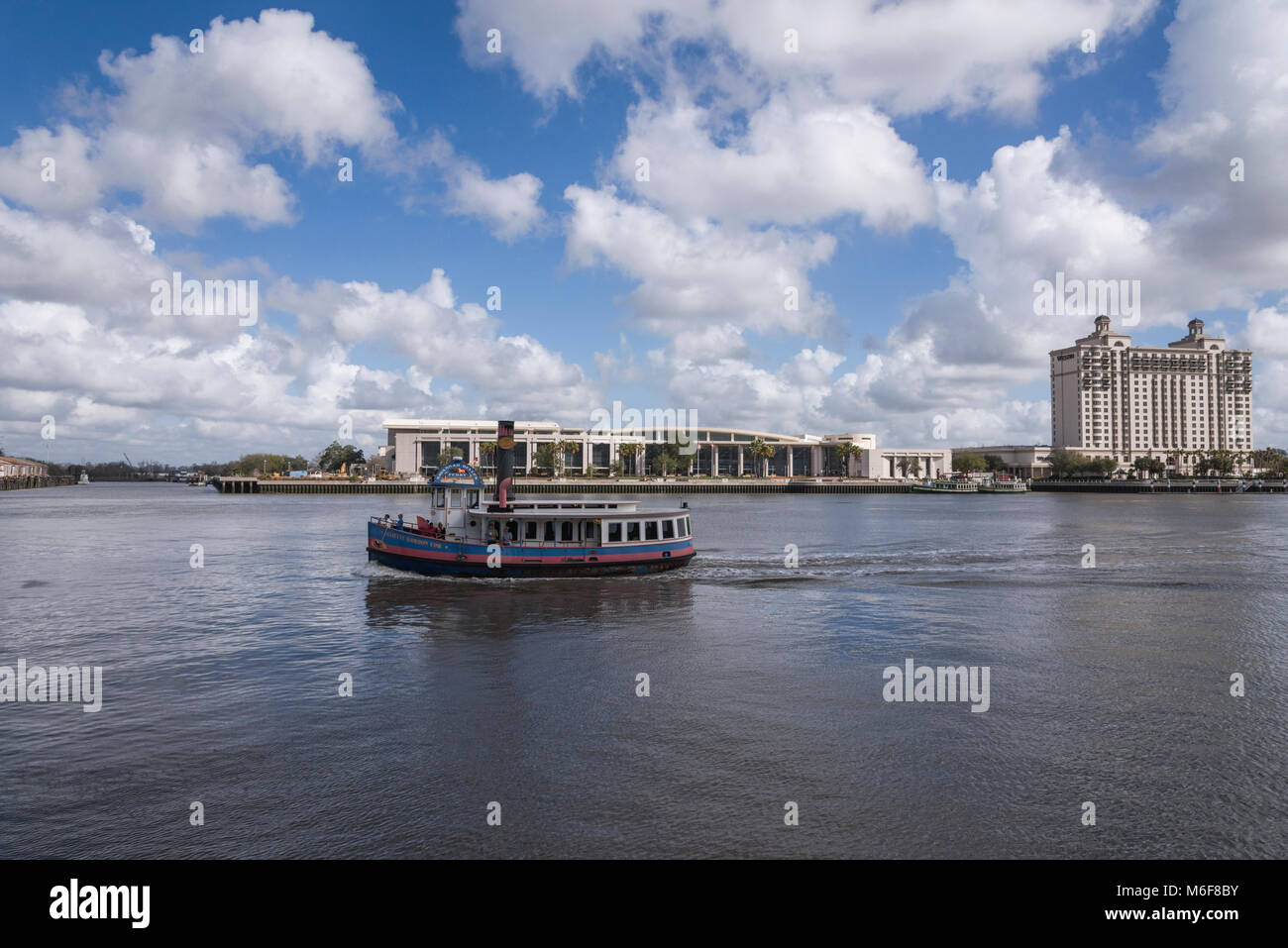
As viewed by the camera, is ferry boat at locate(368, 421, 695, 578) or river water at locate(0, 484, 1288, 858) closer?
river water at locate(0, 484, 1288, 858)

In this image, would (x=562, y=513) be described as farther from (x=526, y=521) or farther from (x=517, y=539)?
(x=517, y=539)

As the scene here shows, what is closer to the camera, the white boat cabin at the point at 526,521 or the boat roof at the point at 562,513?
the boat roof at the point at 562,513

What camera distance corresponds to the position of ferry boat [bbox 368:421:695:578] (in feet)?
145

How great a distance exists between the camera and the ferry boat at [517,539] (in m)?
44.1

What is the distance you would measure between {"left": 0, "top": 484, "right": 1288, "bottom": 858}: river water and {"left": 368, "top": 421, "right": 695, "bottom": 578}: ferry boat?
1517 mm

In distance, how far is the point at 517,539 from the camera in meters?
45.0

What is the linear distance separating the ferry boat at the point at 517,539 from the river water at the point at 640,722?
152 cm
